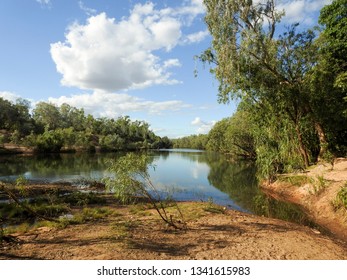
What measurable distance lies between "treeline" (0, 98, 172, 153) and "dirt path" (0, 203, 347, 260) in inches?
2547

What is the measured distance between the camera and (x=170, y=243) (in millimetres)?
8797

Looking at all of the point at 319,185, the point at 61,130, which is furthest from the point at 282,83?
the point at 61,130

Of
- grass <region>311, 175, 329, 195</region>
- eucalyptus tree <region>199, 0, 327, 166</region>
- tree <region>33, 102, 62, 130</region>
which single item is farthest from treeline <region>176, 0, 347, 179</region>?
tree <region>33, 102, 62, 130</region>

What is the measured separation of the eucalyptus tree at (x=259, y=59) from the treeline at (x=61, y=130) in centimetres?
6255

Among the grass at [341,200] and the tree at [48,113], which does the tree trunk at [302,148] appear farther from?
the tree at [48,113]

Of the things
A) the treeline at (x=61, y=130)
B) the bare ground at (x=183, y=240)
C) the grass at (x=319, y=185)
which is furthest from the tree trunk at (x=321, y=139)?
the treeline at (x=61, y=130)

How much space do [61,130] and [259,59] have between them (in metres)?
77.2

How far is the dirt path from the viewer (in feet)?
25.3

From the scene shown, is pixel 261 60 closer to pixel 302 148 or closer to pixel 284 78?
pixel 284 78

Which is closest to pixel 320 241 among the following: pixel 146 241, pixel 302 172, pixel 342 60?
pixel 146 241

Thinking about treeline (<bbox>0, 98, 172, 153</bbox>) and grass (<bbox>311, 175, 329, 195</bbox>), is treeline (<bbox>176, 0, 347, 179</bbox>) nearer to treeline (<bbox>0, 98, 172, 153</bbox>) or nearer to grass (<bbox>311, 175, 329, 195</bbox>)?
grass (<bbox>311, 175, 329, 195</bbox>)

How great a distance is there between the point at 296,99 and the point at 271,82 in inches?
120

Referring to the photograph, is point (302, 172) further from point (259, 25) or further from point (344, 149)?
point (259, 25)

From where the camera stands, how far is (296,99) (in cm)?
2300
